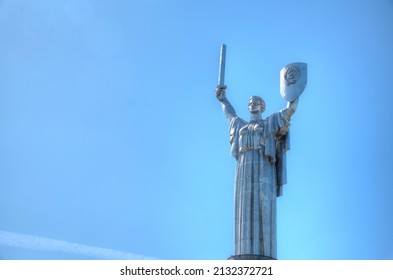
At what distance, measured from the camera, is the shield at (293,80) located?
24.6m

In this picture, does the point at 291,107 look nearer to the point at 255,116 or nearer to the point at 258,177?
the point at 255,116

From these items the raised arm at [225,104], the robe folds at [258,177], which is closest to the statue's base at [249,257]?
the robe folds at [258,177]

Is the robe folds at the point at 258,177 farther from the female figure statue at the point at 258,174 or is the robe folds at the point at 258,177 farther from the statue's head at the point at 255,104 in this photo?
the statue's head at the point at 255,104

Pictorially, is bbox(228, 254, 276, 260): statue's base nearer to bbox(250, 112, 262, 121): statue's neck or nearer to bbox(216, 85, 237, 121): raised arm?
bbox(250, 112, 262, 121): statue's neck

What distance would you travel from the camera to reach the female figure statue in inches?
908

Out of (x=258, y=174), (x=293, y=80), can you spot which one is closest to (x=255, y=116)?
(x=293, y=80)

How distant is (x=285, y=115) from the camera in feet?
80.0

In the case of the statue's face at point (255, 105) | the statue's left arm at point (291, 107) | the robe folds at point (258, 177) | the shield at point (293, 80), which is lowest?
the robe folds at point (258, 177)

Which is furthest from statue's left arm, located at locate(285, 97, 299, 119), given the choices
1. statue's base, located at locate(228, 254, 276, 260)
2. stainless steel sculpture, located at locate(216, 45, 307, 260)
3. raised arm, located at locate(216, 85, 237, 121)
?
statue's base, located at locate(228, 254, 276, 260)

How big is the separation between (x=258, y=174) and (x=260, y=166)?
268 millimetres

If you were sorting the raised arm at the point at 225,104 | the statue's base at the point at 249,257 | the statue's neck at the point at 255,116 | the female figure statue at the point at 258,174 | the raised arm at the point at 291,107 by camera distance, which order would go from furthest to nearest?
the raised arm at the point at 225,104, the statue's neck at the point at 255,116, the raised arm at the point at 291,107, the female figure statue at the point at 258,174, the statue's base at the point at 249,257
